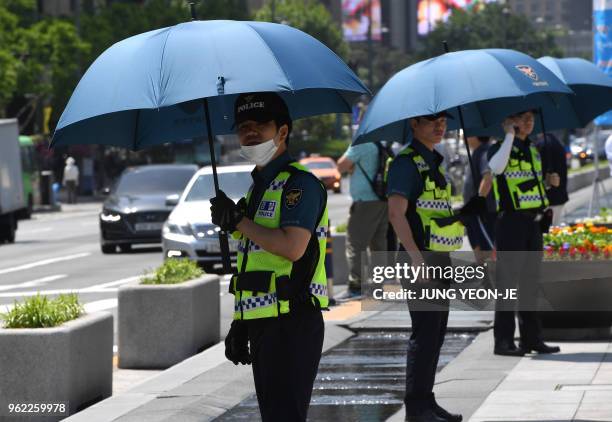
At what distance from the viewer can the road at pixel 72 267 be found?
18.8 meters

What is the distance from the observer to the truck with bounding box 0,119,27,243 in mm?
34812

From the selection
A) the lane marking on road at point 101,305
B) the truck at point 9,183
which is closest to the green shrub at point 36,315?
the lane marking on road at point 101,305

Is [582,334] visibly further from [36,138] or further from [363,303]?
[36,138]

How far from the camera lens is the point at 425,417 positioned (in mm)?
8289

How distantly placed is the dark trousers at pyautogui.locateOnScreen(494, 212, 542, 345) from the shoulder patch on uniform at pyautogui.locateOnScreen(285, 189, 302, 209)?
16.6 ft

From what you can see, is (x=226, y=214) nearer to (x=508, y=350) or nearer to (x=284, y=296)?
(x=284, y=296)

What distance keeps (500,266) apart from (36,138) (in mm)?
51916

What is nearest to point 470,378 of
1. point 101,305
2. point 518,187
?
point 518,187

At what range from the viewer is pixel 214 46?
6203mm

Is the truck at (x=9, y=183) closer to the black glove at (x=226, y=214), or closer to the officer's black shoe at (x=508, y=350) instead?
the officer's black shoe at (x=508, y=350)

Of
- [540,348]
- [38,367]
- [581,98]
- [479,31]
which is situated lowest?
[540,348]

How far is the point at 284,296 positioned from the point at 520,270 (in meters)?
5.31

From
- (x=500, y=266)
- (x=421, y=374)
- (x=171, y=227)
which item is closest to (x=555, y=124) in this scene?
(x=500, y=266)

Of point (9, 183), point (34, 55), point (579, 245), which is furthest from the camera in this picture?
point (34, 55)
